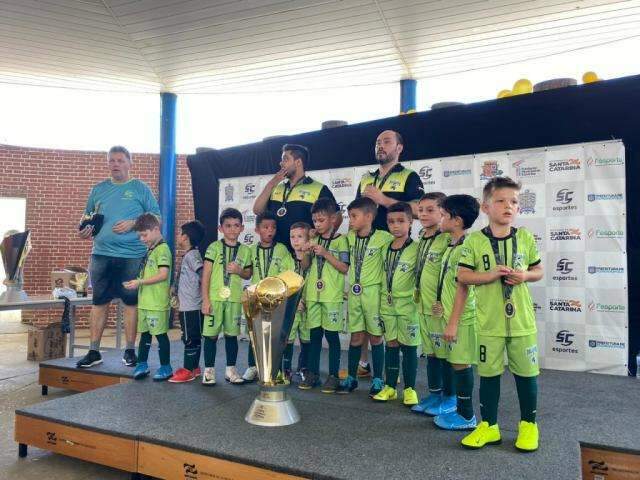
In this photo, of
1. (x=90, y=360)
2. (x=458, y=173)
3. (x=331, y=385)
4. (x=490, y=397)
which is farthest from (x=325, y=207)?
(x=90, y=360)

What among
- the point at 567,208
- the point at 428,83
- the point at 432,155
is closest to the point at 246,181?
the point at 432,155

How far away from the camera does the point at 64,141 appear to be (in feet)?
26.1

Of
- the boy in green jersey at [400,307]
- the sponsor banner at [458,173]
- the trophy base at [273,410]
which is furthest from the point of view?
the sponsor banner at [458,173]

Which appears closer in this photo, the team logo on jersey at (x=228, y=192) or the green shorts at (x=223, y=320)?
the green shorts at (x=223, y=320)

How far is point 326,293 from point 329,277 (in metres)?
0.10

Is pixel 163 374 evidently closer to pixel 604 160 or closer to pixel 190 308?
pixel 190 308

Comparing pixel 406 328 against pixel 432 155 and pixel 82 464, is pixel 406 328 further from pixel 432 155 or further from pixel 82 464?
pixel 432 155

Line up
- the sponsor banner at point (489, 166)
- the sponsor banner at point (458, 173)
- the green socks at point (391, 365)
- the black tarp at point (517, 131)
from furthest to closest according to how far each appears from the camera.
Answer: the sponsor banner at point (458, 173) → the sponsor banner at point (489, 166) → the black tarp at point (517, 131) → the green socks at point (391, 365)

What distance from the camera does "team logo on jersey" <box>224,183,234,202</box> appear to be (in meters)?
6.07

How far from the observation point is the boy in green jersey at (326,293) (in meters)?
2.99

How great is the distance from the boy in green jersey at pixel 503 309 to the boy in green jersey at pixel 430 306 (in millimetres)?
397

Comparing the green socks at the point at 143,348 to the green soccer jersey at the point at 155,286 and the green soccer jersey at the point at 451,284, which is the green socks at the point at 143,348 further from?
the green soccer jersey at the point at 451,284

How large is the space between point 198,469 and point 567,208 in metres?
3.42

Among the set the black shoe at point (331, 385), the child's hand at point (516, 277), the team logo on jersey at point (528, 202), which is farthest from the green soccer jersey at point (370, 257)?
the team logo on jersey at point (528, 202)
